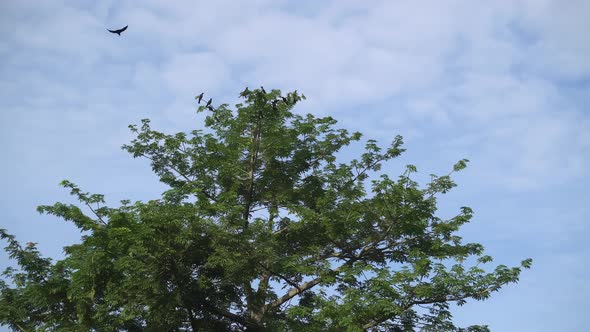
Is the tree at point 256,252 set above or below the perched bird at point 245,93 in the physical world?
below

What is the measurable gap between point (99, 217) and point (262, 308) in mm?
6050

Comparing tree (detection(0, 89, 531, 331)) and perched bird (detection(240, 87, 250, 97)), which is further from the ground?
perched bird (detection(240, 87, 250, 97))

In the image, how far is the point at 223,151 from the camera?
20.6 m

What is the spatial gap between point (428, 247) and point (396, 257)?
3.96 feet

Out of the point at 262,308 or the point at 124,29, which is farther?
the point at 262,308

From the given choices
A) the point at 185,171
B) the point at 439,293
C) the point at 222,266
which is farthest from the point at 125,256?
the point at 439,293

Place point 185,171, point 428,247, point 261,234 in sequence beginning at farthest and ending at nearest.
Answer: point 185,171
point 428,247
point 261,234

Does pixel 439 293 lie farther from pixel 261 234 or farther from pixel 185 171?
pixel 185 171

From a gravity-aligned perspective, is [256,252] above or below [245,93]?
below

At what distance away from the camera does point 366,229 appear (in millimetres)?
19188

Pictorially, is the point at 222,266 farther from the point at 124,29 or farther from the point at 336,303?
the point at 124,29

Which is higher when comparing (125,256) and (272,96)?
(272,96)

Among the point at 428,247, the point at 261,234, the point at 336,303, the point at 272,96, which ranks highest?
the point at 272,96

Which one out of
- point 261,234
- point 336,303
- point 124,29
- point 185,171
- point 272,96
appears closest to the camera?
point 124,29
